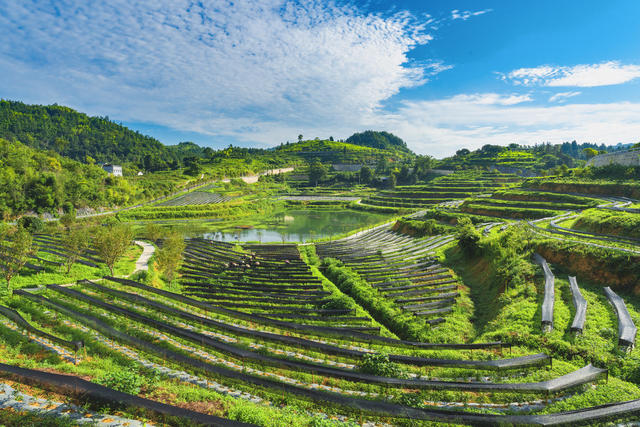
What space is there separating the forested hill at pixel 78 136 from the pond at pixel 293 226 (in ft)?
266

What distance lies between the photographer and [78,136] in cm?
16538

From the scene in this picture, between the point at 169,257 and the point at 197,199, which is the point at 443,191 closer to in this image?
the point at 197,199

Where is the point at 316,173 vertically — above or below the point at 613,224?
above

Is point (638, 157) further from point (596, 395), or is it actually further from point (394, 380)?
point (394, 380)

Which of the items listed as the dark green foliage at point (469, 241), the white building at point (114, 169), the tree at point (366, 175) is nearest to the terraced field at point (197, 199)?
the white building at point (114, 169)

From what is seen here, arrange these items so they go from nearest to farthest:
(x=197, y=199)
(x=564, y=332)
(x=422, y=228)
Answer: (x=564, y=332)
(x=422, y=228)
(x=197, y=199)

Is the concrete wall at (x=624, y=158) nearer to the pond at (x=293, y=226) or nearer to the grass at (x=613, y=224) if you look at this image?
the grass at (x=613, y=224)

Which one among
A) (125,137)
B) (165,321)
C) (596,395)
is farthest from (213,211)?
(125,137)

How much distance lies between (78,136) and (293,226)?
16839 centimetres

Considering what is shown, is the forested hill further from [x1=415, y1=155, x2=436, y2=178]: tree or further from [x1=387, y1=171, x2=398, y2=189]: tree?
[x1=415, y1=155, x2=436, y2=178]: tree

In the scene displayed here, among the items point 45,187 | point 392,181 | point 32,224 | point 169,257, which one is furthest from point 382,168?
point 169,257

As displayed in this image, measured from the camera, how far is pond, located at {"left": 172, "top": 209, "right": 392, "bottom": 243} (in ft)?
202

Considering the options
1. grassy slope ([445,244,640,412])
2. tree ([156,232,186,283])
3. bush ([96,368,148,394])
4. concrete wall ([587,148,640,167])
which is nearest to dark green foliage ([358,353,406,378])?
grassy slope ([445,244,640,412])

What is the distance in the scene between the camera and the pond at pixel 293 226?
61.7 metres
